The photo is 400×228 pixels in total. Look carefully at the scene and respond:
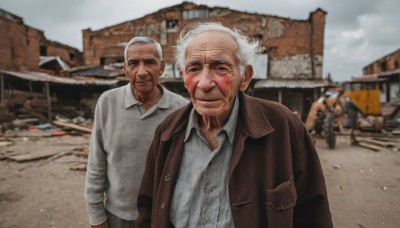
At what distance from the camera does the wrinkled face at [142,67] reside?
2006 millimetres

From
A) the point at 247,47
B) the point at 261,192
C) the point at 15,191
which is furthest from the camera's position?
the point at 15,191

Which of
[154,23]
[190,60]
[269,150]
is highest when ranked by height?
[154,23]

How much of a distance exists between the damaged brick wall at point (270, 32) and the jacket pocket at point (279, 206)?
1654 centimetres

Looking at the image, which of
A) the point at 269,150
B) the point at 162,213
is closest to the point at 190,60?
the point at 269,150

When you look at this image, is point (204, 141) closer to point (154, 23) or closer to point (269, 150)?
point (269, 150)

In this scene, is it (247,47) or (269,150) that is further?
(247,47)

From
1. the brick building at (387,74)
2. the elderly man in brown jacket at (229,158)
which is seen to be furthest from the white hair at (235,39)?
the brick building at (387,74)

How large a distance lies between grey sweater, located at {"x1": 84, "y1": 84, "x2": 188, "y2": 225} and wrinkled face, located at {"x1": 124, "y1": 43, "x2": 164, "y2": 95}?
11cm

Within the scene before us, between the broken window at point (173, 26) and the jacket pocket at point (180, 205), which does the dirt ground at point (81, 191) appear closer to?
the jacket pocket at point (180, 205)

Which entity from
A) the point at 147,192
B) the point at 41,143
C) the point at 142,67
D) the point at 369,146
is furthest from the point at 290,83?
the point at 147,192

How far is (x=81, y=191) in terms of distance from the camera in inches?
214

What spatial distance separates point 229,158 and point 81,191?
16.7 ft

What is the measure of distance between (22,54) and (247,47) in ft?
73.0

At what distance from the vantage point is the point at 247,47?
157 cm
